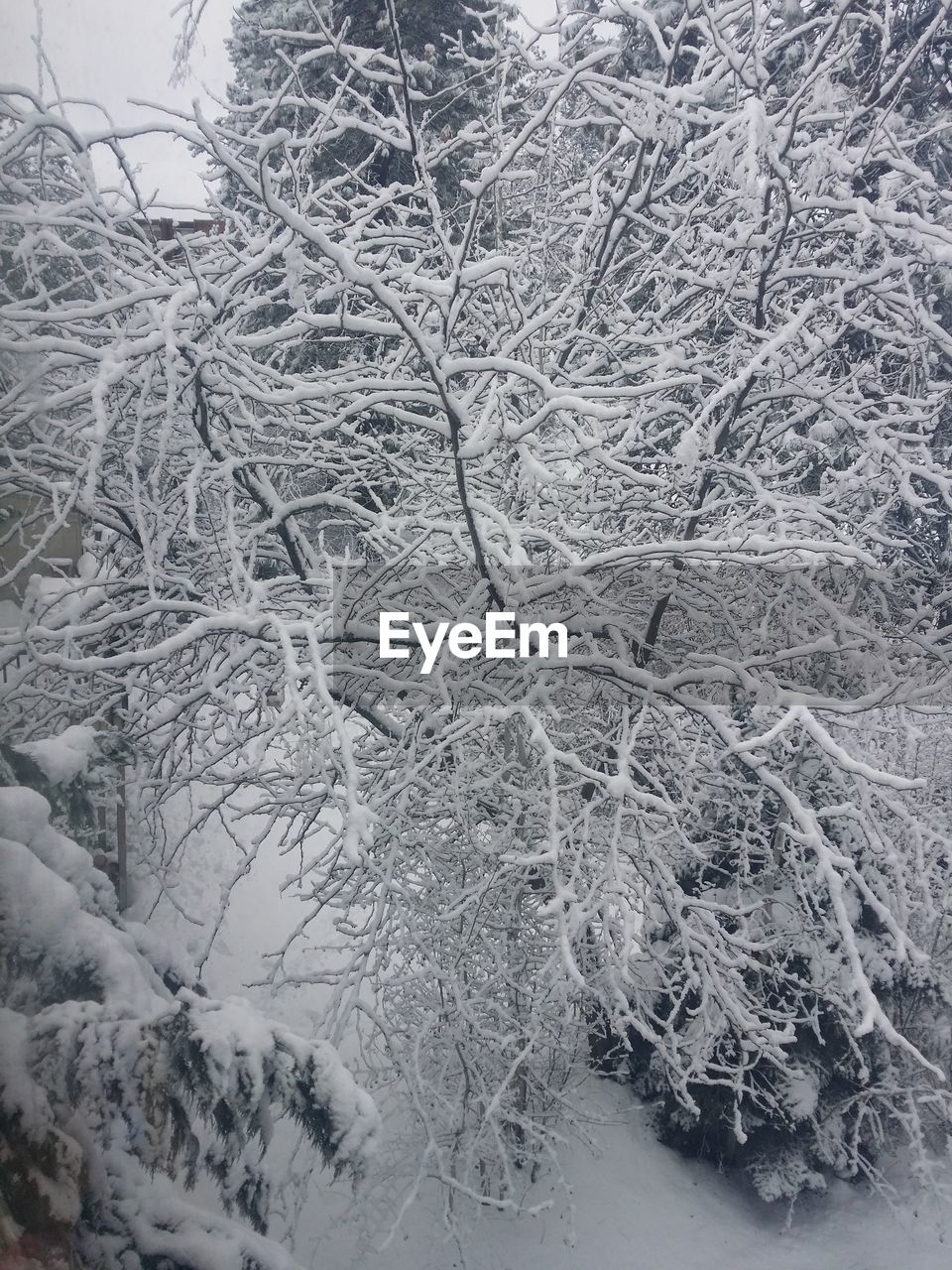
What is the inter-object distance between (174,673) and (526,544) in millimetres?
1889

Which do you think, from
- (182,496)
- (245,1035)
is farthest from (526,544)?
(245,1035)

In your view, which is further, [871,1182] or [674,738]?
[871,1182]

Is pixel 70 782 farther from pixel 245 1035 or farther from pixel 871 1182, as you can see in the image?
pixel 871 1182

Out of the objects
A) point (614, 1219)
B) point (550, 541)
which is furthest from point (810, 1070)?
point (550, 541)

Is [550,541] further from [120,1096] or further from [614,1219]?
[614,1219]

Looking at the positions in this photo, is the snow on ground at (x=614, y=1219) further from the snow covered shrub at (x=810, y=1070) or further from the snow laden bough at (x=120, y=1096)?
the snow laden bough at (x=120, y=1096)

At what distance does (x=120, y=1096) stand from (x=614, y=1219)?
4812mm

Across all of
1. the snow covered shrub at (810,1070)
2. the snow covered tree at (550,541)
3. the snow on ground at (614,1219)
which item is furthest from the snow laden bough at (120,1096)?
the snow covered shrub at (810,1070)

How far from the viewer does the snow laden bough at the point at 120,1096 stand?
1.41 metres

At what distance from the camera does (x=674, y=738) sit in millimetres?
3453

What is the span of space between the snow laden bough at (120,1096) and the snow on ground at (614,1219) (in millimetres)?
2267

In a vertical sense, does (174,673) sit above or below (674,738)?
above

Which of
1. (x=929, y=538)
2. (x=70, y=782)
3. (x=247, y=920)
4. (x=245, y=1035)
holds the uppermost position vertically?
(x=929, y=538)

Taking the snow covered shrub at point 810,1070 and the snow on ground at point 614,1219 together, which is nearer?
the snow on ground at point 614,1219
